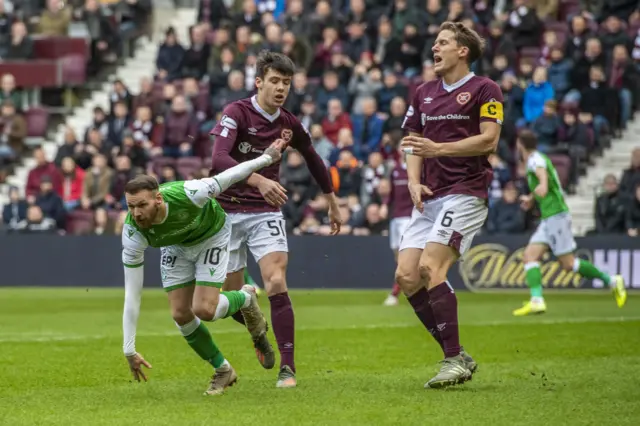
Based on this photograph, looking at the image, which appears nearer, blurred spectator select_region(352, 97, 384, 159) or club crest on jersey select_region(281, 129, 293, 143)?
club crest on jersey select_region(281, 129, 293, 143)

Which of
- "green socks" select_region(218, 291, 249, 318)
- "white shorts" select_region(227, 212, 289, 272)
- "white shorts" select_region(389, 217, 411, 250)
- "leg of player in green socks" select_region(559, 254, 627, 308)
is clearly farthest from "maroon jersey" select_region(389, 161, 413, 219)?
"green socks" select_region(218, 291, 249, 318)

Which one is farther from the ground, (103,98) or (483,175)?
(483,175)

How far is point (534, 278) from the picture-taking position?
56.7ft

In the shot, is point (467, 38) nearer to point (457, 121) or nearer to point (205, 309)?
point (457, 121)

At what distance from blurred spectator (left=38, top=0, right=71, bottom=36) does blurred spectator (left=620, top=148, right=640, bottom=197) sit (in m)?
14.3

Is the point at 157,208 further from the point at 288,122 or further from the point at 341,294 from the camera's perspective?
the point at 341,294

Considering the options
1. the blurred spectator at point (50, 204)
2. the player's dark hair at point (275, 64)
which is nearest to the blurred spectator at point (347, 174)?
the blurred spectator at point (50, 204)

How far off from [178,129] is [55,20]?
6234 millimetres

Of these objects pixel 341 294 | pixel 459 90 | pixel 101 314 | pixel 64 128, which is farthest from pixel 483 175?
pixel 64 128

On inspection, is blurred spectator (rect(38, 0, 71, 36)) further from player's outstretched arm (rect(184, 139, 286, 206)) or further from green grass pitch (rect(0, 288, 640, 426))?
player's outstretched arm (rect(184, 139, 286, 206))

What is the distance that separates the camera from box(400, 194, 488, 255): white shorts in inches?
399

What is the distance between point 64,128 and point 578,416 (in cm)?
2344

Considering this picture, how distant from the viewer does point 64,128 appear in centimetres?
3053

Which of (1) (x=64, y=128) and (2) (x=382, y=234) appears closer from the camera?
(2) (x=382, y=234)
